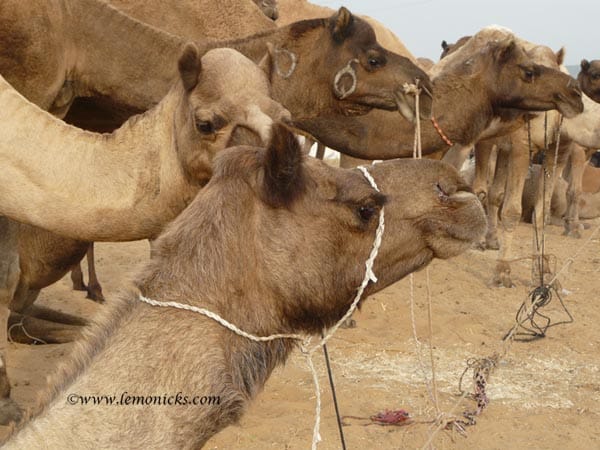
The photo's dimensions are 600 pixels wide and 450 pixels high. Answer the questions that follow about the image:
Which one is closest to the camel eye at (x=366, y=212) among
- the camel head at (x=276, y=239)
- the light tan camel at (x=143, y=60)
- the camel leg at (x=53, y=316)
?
the camel head at (x=276, y=239)

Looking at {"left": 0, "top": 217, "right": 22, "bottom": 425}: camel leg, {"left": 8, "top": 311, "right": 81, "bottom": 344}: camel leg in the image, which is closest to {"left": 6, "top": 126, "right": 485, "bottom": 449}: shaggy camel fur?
{"left": 0, "top": 217, "right": 22, "bottom": 425}: camel leg

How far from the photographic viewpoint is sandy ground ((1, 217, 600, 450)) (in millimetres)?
4918

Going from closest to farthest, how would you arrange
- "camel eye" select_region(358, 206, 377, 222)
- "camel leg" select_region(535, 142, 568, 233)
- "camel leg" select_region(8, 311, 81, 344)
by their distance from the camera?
"camel eye" select_region(358, 206, 377, 222)
"camel leg" select_region(8, 311, 81, 344)
"camel leg" select_region(535, 142, 568, 233)

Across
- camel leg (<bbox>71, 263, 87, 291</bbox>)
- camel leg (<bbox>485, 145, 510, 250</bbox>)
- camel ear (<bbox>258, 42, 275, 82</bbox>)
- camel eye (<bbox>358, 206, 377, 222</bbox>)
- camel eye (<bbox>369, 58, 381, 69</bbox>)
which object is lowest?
camel leg (<bbox>71, 263, 87, 291</bbox>)

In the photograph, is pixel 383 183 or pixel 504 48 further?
pixel 504 48

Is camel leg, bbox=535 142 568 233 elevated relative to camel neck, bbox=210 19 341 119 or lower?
lower

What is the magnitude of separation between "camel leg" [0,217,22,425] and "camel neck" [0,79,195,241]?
3.36ft

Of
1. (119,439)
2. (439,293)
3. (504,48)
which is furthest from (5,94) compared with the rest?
(439,293)

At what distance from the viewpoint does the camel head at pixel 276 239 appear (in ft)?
7.46

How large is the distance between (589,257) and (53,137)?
329 inches

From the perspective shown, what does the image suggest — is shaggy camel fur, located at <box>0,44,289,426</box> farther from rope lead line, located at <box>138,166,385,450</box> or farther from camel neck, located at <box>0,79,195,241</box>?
rope lead line, located at <box>138,166,385,450</box>

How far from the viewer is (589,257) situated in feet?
34.7

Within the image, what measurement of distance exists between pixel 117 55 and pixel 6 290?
1.73 metres

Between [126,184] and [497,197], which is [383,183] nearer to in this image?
[126,184]
